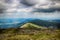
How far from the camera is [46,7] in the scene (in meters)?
→ 2.60

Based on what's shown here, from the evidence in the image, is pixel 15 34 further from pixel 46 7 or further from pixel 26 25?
pixel 46 7

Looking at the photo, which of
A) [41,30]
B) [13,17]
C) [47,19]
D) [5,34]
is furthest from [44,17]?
[5,34]

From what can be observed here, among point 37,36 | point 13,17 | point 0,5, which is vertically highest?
point 0,5

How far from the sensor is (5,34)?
2559mm

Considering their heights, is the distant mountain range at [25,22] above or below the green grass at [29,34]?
above

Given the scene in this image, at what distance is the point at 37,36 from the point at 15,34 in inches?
15.6

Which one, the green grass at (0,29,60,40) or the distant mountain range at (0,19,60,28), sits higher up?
the distant mountain range at (0,19,60,28)

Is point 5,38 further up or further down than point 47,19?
further down

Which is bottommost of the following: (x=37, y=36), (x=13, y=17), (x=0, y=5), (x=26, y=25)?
(x=37, y=36)

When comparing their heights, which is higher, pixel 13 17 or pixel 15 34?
pixel 13 17

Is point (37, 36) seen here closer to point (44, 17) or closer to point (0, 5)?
point (44, 17)

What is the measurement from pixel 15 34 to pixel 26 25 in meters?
0.25

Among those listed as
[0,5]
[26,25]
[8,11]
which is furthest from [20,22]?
[0,5]

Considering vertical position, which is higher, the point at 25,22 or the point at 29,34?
the point at 25,22
